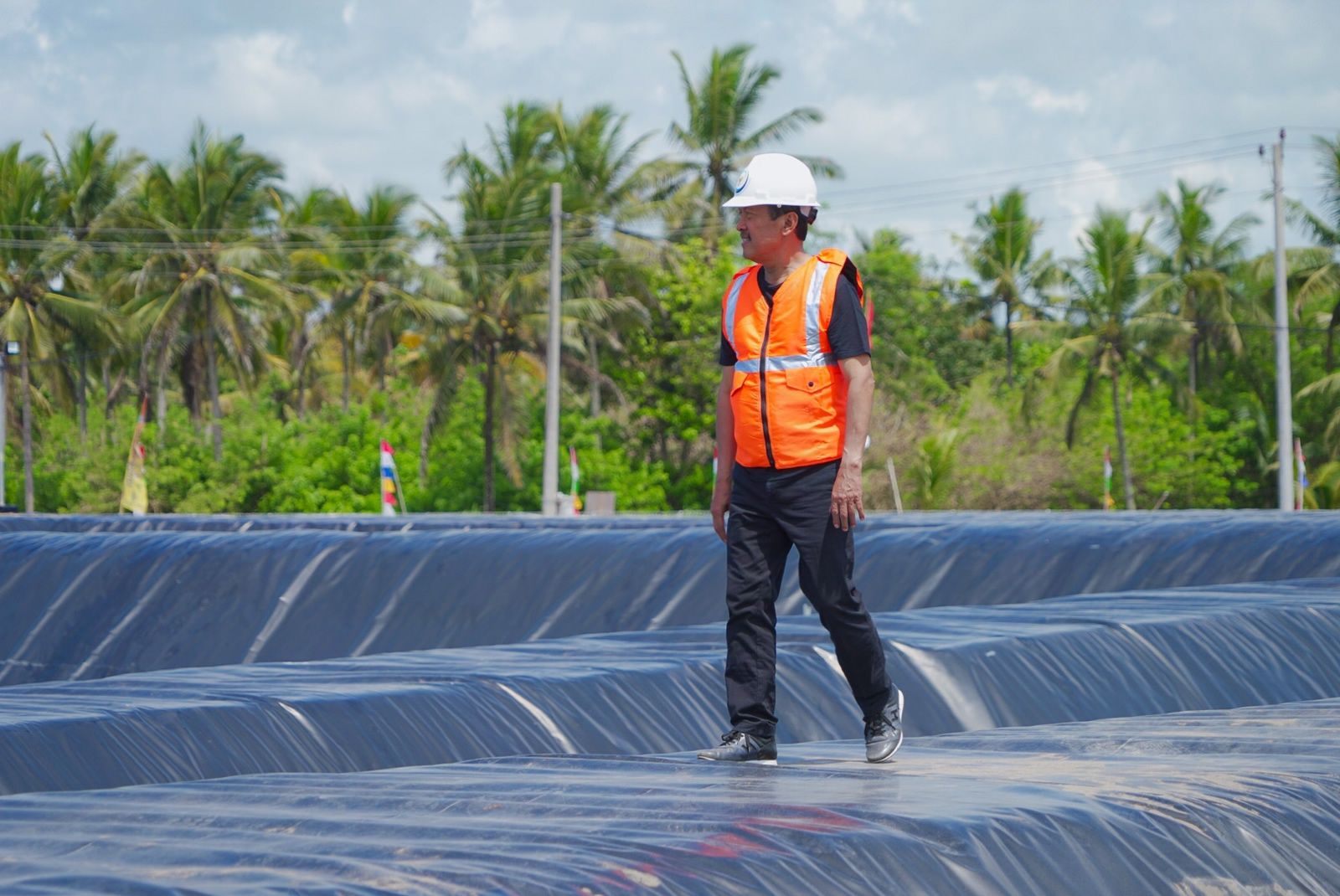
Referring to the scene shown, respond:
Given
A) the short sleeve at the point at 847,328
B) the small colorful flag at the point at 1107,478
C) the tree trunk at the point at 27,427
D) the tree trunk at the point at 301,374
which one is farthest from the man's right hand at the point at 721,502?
the tree trunk at the point at 301,374

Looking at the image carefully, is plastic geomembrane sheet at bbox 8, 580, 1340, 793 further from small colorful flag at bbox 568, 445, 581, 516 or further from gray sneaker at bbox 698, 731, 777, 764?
Result: small colorful flag at bbox 568, 445, 581, 516

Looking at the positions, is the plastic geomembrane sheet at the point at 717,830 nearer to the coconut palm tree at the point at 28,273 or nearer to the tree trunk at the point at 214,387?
the tree trunk at the point at 214,387

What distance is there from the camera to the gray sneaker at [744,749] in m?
3.84

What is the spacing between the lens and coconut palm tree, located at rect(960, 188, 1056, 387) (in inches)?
1767

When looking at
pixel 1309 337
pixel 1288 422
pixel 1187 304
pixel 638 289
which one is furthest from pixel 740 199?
pixel 1309 337

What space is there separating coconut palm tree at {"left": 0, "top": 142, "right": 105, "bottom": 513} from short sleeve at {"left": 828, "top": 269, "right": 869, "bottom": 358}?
3696 centimetres

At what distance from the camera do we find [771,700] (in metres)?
3.88

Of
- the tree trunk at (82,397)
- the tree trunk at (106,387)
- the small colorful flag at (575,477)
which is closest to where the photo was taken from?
the small colorful flag at (575,477)

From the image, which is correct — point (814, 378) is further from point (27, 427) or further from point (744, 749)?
point (27, 427)

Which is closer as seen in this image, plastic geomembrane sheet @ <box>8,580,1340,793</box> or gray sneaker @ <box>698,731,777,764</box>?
gray sneaker @ <box>698,731,777,764</box>

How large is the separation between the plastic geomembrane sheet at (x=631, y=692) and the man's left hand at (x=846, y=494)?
1.83 m

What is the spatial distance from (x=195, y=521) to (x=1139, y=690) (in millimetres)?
11340

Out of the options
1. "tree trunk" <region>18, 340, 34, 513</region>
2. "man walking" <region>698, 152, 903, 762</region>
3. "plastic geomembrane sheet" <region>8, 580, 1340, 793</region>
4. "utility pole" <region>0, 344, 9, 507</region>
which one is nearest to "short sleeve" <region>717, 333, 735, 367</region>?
"man walking" <region>698, 152, 903, 762</region>

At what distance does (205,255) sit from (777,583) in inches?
1372
